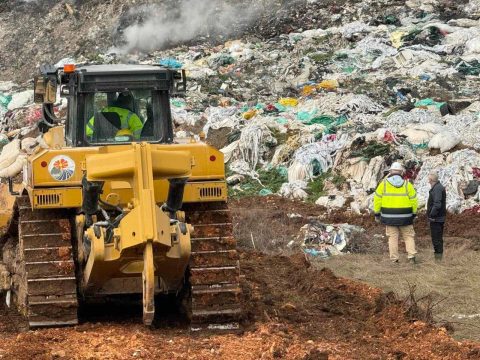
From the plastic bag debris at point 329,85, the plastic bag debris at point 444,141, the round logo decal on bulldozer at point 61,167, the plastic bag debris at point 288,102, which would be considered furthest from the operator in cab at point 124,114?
the plastic bag debris at point 329,85

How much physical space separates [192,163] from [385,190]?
587 centimetres

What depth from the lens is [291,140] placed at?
70.4ft

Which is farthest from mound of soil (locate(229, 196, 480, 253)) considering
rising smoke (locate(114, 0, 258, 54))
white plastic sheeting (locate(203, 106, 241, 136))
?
rising smoke (locate(114, 0, 258, 54))

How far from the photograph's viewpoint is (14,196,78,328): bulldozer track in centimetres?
866

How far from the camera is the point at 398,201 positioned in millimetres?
13797

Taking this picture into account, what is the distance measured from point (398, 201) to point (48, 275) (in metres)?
6.36

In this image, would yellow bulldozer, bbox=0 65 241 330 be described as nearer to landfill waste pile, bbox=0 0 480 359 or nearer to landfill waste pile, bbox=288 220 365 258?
landfill waste pile, bbox=0 0 480 359

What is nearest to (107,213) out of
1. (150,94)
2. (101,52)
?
(150,94)

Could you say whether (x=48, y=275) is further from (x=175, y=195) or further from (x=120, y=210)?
(x=175, y=195)

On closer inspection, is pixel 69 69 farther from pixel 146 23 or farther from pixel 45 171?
pixel 146 23

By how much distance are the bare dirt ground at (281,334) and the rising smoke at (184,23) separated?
80.8 feet

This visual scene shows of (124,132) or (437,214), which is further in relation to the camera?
(437,214)

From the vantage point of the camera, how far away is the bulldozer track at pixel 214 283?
348 inches

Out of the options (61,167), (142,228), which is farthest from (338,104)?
(142,228)
